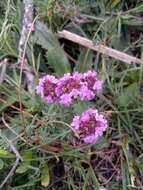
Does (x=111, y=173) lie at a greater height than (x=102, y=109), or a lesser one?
lesser

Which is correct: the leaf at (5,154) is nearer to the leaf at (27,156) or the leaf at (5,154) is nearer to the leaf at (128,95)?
the leaf at (27,156)

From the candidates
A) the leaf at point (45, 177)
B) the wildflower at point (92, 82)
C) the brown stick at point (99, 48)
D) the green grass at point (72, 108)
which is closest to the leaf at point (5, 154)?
the green grass at point (72, 108)

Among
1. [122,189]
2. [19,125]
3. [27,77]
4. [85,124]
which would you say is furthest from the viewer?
[27,77]

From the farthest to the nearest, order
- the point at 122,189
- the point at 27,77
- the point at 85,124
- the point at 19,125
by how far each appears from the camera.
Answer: the point at 27,77
the point at 19,125
the point at 122,189
the point at 85,124

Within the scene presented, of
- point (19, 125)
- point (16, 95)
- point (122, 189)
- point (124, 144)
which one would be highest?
point (16, 95)

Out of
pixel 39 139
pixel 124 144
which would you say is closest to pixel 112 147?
pixel 124 144

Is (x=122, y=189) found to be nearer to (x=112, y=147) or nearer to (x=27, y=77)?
(x=112, y=147)
